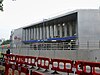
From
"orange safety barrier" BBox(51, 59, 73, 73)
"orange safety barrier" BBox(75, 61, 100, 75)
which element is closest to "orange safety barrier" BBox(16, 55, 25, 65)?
"orange safety barrier" BBox(51, 59, 73, 73)

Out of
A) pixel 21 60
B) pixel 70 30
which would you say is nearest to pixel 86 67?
pixel 21 60

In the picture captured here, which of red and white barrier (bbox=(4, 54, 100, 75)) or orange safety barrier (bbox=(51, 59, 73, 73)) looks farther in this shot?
orange safety barrier (bbox=(51, 59, 73, 73))

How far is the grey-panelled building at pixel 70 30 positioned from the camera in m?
52.1

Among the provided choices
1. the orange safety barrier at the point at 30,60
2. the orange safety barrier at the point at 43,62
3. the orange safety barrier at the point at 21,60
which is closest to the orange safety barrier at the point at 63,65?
the orange safety barrier at the point at 43,62

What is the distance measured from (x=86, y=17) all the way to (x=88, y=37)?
12.5ft

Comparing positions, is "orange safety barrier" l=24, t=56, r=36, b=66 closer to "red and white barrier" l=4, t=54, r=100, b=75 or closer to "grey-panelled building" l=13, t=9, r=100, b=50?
"red and white barrier" l=4, t=54, r=100, b=75

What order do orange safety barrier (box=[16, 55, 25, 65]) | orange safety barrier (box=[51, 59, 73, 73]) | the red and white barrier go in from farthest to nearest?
orange safety barrier (box=[16, 55, 25, 65]), orange safety barrier (box=[51, 59, 73, 73]), the red and white barrier

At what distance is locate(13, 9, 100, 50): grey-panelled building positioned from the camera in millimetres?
52125

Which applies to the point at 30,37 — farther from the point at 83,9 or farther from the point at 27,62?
the point at 27,62

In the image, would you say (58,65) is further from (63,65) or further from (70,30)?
(70,30)

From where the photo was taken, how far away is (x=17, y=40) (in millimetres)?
89188

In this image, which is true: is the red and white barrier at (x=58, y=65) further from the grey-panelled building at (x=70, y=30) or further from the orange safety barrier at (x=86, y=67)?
the grey-panelled building at (x=70, y=30)

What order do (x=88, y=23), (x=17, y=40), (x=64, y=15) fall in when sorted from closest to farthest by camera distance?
(x=88, y=23) < (x=64, y=15) < (x=17, y=40)

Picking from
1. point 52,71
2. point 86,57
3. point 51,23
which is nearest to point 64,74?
point 52,71
